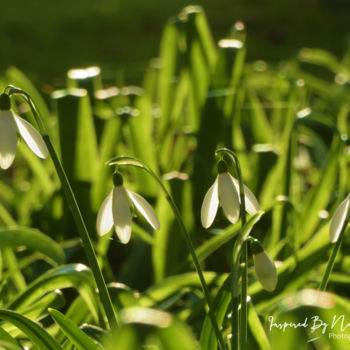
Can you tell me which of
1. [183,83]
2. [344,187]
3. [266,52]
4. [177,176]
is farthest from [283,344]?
[266,52]

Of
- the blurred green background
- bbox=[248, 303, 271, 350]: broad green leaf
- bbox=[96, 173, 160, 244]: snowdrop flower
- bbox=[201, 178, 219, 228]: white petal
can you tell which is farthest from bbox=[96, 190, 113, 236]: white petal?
the blurred green background

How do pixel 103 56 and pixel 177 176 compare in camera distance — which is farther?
pixel 103 56

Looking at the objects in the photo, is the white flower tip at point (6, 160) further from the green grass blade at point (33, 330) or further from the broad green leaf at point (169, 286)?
the broad green leaf at point (169, 286)

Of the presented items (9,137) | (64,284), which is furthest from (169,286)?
(9,137)

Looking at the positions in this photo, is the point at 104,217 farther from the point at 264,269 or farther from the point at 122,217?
the point at 264,269

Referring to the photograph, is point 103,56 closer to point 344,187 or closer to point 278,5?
point 278,5

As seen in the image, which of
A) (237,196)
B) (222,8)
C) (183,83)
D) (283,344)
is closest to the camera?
(283,344)

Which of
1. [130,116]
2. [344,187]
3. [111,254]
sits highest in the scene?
[130,116]

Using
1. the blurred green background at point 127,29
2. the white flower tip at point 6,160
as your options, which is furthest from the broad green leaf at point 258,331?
the blurred green background at point 127,29

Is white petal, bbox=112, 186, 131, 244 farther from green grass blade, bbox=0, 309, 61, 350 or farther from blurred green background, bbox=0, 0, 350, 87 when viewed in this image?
blurred green background, bbox=0, 0, 350, 87
